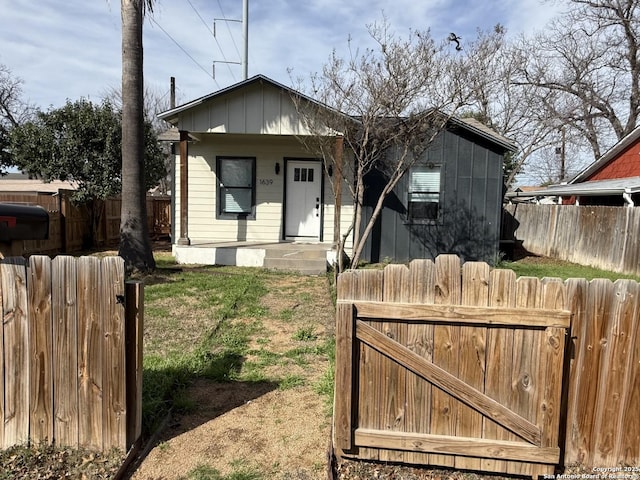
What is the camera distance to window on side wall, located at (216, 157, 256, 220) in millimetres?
11031

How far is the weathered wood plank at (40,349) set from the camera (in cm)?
257

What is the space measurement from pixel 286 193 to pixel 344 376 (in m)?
→ 8.88

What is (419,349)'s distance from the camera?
2518 millimetres

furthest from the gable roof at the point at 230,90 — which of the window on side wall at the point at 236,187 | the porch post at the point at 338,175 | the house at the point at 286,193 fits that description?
the window on side wall at the point at 236,187

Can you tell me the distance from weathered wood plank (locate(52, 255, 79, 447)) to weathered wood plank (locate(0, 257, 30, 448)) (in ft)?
A: 0.57

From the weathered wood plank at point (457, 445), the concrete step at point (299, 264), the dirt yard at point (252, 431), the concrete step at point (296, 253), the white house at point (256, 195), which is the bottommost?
the dirt yard at point (252, 431)

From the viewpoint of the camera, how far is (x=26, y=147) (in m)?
11.1

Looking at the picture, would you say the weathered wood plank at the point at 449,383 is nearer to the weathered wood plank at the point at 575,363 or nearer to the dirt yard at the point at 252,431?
the weathered wood plank at the point at 575,363

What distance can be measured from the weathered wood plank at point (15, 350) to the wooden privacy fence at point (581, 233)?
1151cm

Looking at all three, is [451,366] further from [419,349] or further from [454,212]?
[454,212]

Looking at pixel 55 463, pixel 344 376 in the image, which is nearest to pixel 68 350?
pixel 55 463

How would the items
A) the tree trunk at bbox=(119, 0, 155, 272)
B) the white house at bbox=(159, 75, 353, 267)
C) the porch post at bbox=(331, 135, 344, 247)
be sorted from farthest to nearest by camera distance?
1. the white house at bbox=(159, 75, 353, 267)
2. the porch post at bbox=(331, 135, 344, 247)
3. the tree trunk at bbox=(119, 0, 155, 272)

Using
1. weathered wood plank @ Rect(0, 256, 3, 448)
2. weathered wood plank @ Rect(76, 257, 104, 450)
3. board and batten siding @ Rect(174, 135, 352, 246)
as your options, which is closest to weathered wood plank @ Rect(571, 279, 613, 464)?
weathered wood plank @ Rect(76, 257, 104, 450)

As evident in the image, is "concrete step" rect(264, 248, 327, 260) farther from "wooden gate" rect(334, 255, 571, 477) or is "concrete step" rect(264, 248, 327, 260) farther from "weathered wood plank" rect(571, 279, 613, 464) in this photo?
"weathered wood plank" rect(571, 279, 613, 464)
